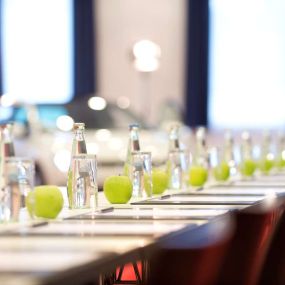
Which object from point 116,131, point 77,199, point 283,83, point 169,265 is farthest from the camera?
point 283,83

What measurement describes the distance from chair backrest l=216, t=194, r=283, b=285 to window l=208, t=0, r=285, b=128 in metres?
10.7

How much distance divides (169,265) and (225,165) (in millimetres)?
2156

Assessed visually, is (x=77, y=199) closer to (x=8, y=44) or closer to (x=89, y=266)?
(x=89, y=266)

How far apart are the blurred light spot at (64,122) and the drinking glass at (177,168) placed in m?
5.76

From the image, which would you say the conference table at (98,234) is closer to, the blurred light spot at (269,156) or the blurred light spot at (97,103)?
the blurred light spot at (269,156)

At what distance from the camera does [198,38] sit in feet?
46.1

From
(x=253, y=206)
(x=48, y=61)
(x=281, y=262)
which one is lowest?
(x=281, y=262)

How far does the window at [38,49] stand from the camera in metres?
14.5

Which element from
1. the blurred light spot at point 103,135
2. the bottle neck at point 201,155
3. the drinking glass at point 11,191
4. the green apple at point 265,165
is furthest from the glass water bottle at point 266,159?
the blurred light spot at point 103,135

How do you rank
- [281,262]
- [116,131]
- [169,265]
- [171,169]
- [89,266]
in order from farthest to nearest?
1. [116,131]
2. [171,169]
3. [281,262]
4. [169,265]
5. [89,266]

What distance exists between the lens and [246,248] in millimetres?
3057

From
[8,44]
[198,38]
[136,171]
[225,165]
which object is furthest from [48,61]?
[136,171]

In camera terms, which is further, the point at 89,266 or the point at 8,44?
the point at 8,44

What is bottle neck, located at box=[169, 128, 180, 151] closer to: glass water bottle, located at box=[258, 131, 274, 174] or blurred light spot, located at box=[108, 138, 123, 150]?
glass water bottle, located at box=[258, 131, 274, 174]
